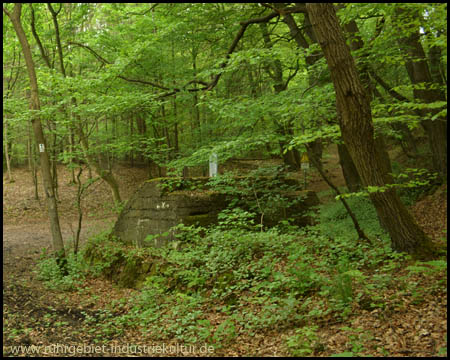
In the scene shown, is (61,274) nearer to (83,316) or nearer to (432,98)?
(83,316)

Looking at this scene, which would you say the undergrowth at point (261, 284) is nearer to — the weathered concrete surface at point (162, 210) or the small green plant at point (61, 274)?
the small green plant at point (61, 274)

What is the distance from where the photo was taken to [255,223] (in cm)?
847

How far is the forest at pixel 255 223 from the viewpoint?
14.8 ft

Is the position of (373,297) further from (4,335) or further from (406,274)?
(4,335)

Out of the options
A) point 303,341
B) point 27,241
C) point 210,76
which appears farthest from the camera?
point 27,241

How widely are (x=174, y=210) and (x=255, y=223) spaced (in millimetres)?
2002

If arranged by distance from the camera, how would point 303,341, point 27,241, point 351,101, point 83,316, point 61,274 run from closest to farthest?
point 303,341 < point 351,101 < point 83,316 < point 61,274 < point 27,241

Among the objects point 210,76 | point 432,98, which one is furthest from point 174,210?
point 432,98

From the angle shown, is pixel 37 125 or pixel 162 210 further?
pixel 162 210

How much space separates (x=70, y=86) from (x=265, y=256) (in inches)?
247

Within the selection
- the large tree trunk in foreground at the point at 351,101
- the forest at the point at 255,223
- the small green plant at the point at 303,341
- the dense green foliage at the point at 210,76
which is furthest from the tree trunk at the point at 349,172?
the small green plant at the point at 303,341

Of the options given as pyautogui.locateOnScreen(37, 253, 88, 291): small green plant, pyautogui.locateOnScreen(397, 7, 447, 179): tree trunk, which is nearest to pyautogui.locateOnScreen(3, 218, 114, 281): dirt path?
pyautogui.locateOnScreen(37, 253, 88, 291): small green plant

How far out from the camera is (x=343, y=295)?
458 cm

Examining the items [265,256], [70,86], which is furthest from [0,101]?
[265,256]
